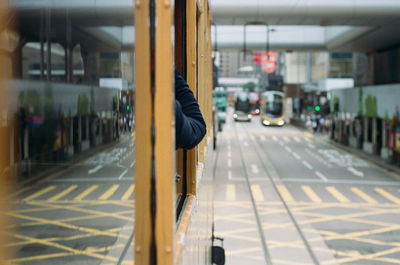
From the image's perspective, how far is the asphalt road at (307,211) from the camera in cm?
1020

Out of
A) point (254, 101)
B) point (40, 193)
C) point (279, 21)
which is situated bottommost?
point (254, 101)

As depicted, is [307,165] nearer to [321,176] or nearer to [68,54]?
[321,176]

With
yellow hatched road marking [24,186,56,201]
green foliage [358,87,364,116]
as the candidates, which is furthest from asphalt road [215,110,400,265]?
yellow hatched road marking [24,186,56,201]

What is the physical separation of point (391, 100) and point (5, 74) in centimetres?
2555

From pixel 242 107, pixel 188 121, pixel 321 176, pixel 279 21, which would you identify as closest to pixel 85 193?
pixel 188 121

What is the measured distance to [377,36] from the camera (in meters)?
27.4

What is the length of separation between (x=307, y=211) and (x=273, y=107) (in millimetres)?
32845

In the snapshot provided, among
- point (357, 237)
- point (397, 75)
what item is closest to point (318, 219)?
point (357, 237)

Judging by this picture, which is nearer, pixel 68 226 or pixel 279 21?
pixel 68 226

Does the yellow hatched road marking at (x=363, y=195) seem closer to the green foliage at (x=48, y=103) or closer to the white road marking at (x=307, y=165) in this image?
the white road marking at (x=307, y=165)

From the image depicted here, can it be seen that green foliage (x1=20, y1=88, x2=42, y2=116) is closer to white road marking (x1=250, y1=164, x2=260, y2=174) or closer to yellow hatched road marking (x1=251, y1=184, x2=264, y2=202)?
yellow hatched road marking (x1=251, y1=184, x2=264, y2=202)

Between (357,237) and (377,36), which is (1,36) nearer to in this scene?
(357,237)

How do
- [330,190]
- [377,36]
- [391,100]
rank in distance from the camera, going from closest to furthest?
[330,190], [391,100], [377,36]

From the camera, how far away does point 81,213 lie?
1.05 meters
